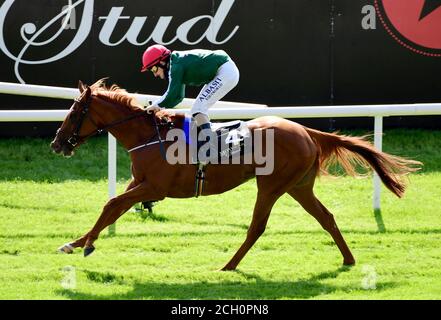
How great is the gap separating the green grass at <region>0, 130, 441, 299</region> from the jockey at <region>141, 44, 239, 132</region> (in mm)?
1291

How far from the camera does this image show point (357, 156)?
29.2 ft

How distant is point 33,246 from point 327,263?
8.43 feet

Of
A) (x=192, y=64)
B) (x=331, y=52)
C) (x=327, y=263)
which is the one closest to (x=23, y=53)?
(x=331, y=52)

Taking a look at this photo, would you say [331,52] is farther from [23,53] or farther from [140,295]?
[140,295]

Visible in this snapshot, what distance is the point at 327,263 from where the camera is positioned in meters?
8.62

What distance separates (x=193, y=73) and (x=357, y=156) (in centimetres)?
161

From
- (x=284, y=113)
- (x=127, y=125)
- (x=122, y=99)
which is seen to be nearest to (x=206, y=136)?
(x=127, y=125)

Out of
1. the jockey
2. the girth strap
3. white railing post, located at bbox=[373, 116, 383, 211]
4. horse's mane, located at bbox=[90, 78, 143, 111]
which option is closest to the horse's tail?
the jockey

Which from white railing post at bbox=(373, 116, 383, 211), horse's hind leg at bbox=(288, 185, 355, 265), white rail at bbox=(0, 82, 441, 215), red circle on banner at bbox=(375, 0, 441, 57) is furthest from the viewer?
red circle on banner at bbox=(375, 0, 441, 57)

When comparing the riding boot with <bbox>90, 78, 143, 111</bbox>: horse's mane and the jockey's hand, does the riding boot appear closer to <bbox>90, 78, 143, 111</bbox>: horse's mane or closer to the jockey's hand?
the jockey's hand

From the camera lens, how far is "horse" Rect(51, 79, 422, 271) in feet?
27.7

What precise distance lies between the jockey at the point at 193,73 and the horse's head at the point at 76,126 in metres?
0.52

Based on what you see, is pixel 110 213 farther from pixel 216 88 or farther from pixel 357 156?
pixel 357 156
